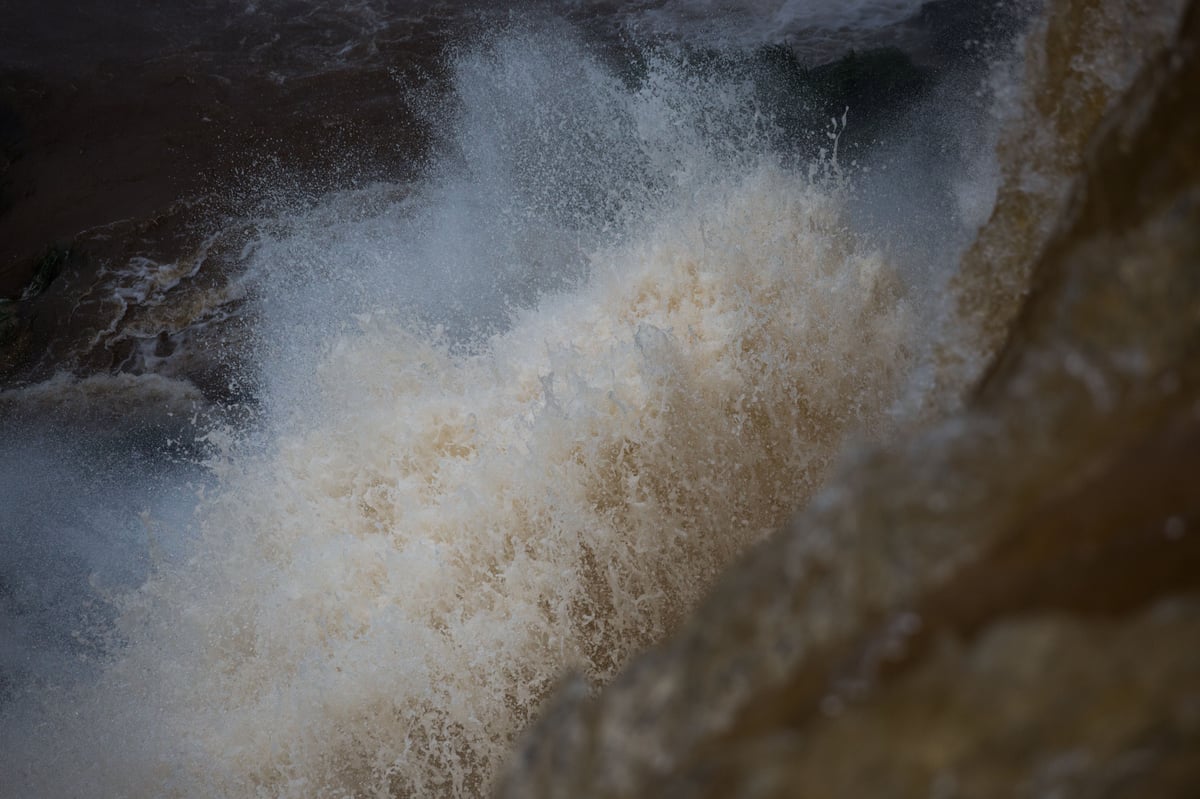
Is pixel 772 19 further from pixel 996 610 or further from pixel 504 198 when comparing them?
pixel 996 610

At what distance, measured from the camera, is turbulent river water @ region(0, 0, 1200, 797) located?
0.66 meters

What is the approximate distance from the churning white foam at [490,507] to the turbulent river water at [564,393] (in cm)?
2

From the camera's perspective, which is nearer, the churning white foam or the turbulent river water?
the turbulent river water

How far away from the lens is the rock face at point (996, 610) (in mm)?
548

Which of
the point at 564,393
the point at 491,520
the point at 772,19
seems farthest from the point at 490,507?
the point at 772,19

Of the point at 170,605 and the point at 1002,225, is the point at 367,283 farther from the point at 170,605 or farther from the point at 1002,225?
the point at 1002,225

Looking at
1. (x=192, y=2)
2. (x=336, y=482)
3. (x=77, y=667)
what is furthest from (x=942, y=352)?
(x=192, y=2)

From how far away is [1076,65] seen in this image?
147 cm

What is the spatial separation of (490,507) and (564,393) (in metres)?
0.49

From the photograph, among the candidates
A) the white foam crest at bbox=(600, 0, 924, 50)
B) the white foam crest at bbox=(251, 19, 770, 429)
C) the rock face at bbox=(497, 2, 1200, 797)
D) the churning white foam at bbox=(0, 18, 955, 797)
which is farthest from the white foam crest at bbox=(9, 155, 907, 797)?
the white foam crest at bbox=(600, 0, 924, 50)

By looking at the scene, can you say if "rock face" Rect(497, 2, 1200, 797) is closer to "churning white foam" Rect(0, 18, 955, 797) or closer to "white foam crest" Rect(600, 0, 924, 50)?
"churning white foam" Rect(0, 18, 955, 797)

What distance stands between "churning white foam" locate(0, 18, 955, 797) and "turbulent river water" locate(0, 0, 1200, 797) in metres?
0.02

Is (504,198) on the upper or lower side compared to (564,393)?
upper

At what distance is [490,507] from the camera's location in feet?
8.92
